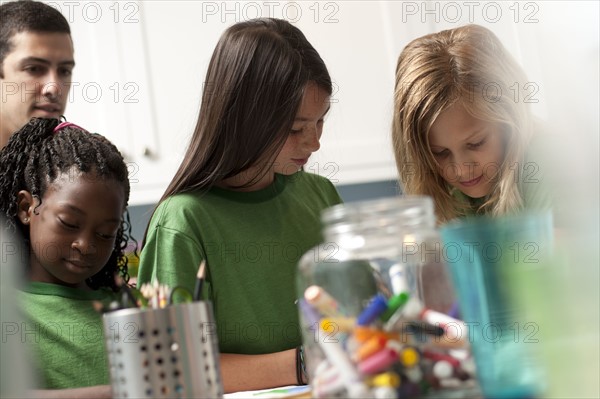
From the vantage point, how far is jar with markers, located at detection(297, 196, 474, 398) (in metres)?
0.65

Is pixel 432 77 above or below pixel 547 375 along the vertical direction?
above

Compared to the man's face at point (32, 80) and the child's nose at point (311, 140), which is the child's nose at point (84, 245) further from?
the man's face at point (32, 80)

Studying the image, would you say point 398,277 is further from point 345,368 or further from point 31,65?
point 31,65

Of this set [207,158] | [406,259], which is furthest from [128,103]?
[406,259]

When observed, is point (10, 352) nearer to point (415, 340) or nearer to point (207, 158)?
point (415, 340)

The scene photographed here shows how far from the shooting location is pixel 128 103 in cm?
244

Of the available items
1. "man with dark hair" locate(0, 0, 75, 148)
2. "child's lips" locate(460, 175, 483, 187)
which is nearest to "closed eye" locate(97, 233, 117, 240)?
"child's lips" locate(460, 175, 483, 187)

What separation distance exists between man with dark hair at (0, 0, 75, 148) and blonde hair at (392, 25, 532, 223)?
881 mm

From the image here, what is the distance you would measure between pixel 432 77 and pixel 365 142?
1181 mm

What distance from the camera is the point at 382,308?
683mm

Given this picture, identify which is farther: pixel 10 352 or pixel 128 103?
pixel 128 103

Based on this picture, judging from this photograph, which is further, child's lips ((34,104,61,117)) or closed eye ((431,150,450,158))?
child's lips ((34,104,61,117))

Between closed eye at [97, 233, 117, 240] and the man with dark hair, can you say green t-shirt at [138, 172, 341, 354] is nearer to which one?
closed eye at [97, 233, 117, 240]

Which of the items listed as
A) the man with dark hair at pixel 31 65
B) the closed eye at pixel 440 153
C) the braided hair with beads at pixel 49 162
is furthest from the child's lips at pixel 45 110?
the closed eye at pixel 440 153
